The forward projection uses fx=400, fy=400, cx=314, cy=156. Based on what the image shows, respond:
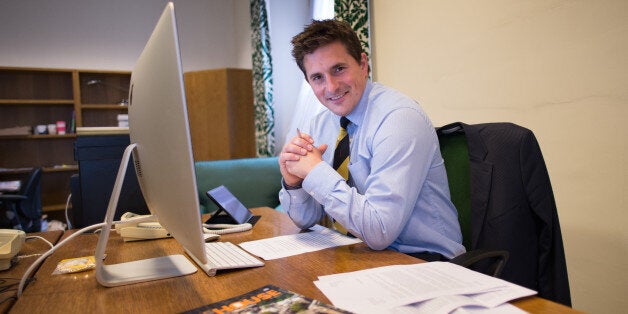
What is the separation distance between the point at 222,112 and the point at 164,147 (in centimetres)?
395

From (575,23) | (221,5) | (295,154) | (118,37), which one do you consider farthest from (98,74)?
(575,23)

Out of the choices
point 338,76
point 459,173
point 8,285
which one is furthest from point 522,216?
point 8,285

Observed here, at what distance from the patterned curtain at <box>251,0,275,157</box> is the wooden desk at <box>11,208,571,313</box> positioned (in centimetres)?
307

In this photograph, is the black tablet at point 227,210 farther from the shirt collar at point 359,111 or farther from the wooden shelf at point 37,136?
the wooden shelf at point 37,136

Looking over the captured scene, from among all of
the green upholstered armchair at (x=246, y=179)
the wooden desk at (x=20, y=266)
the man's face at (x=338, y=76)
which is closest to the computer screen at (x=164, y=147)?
the wooden desk at (x=20, y=266)

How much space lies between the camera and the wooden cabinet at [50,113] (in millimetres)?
4945

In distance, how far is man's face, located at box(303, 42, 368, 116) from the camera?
1.36m

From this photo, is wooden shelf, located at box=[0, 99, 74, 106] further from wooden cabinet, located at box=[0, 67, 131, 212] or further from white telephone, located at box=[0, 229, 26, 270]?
white telephone, located at box=[0, 229, 26, 270]

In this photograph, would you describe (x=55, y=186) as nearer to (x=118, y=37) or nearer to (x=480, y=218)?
(x=118, y=37)

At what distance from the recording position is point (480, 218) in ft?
3.77

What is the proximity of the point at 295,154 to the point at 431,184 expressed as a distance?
1.34 feet

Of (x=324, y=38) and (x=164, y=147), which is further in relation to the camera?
(x=324, y=38)

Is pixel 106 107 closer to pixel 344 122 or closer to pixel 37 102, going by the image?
pixel 37 102

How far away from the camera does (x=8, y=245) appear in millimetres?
1029
